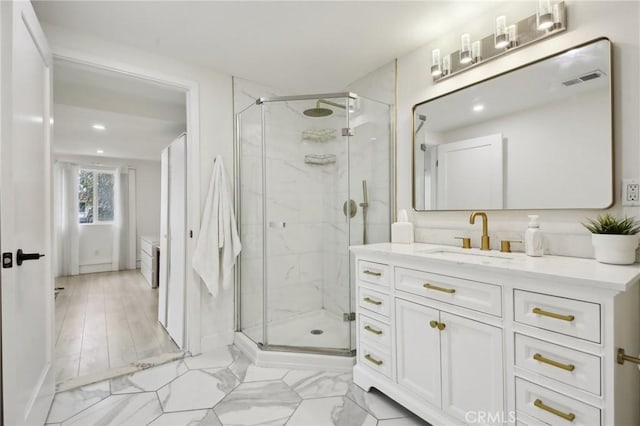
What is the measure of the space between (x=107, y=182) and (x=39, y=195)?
5.41 metres

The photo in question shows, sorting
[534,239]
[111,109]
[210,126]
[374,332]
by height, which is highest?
[111,109]

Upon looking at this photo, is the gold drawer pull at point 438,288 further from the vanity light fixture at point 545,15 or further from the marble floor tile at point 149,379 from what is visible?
the marble floor tile at point 149,379

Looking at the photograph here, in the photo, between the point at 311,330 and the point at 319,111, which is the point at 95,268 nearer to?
the point at 311,330

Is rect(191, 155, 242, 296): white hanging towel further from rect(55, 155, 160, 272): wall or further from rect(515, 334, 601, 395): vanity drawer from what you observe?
rect(55, 155, 160, 272): wall

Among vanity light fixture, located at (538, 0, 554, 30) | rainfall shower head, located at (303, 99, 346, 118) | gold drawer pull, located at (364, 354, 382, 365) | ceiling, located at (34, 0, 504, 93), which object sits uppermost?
ceiling, located at (34, 0, 504, 93)

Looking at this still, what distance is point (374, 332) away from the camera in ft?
5.89

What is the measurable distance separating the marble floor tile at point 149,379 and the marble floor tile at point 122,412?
0.24 feet

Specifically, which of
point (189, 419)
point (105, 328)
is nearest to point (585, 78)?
point (189, 419)

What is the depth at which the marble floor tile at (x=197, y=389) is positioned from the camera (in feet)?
5.75

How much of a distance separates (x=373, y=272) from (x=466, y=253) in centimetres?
53

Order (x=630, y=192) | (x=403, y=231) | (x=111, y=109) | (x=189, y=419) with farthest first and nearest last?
(x=111, y=109) < (x=403, y=231) < (x=189, y=419) < (x=630, y=192)

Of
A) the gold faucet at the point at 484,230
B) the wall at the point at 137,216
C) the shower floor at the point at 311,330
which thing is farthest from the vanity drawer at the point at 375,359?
the wall at the point at 137,216

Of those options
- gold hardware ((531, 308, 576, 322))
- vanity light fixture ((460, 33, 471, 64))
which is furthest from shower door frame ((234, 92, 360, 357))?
gold hardware ((531, 308, 576, 322))

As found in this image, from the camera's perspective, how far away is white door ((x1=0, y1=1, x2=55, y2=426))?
111cm
